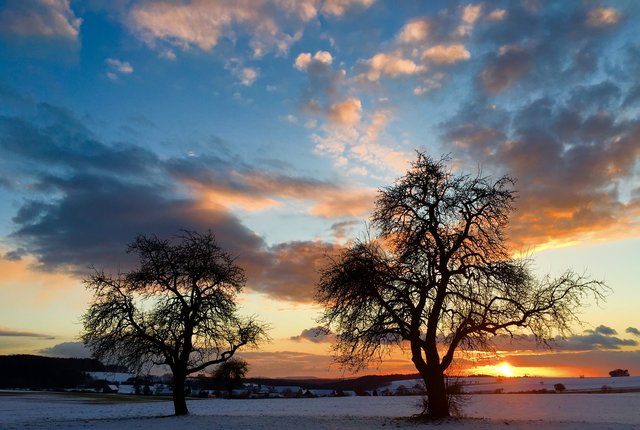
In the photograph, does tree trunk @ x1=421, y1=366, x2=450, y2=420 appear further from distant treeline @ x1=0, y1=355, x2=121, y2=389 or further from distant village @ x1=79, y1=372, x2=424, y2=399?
distant treeline @ x1=0, y1=355, x2=121, y2=389

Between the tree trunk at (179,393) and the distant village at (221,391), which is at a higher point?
the distant village at (221,391)

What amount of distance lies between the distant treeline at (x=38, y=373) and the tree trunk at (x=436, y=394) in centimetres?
14510

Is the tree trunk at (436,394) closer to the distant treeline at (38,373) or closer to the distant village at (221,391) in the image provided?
the distant village at (221,391)

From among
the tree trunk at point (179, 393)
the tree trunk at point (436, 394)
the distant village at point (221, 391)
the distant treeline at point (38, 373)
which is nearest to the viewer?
the tree trunk at point (436, 394)

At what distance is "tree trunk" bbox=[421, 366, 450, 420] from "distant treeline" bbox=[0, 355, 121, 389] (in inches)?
5712

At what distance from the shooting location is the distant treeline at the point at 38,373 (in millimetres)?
142625

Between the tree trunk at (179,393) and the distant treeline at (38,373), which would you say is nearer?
the tree trunk at (179,393)

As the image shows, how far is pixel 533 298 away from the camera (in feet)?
86.6

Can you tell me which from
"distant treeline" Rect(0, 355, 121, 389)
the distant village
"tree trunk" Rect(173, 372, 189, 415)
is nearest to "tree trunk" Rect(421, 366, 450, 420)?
"tree trunk" Rect(173, 372, 189, 415)

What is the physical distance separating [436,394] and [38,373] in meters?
158

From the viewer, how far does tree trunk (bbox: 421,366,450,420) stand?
25.9 meters

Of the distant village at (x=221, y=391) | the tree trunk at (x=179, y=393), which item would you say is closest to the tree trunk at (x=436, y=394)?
the tree trunk at (x=179, y=393)

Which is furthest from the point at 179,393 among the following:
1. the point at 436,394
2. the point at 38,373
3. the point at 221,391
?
the point at 38,373

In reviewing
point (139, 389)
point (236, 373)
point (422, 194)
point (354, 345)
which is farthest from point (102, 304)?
point (139, 389)
